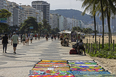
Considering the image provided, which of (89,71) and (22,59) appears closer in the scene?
(89,71)

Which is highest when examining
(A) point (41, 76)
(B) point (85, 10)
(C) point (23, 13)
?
(C) point (23, 13)

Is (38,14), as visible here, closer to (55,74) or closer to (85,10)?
(85,10)

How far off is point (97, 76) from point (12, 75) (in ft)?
9.19

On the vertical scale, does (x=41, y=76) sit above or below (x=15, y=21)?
below

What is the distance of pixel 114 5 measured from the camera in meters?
22.4

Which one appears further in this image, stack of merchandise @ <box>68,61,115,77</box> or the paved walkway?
the paved walkway

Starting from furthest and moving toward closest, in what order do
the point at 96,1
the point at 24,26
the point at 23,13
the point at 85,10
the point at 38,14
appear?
the point at 38,14 → the point at 23,13 → the point at 24,26 → the point at 85,10 → the point at 96,1

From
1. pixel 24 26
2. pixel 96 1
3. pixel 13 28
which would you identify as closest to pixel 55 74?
pixel 96 1

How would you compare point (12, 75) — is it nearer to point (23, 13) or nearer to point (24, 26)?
point (24, 26)

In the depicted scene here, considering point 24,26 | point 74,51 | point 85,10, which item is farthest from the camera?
point 24,26

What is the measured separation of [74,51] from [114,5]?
978 cm

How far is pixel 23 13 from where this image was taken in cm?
15750

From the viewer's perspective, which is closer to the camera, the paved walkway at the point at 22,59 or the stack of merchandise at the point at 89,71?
the stack of merchandise at the point at 89,71

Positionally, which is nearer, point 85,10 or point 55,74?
point 55,74
